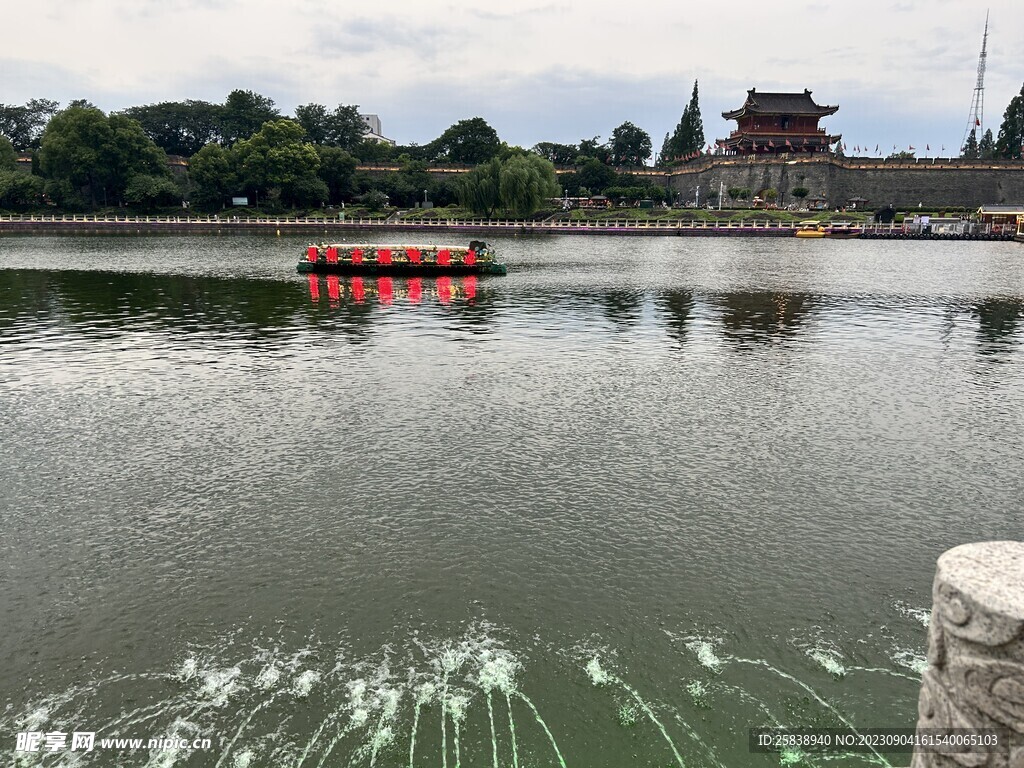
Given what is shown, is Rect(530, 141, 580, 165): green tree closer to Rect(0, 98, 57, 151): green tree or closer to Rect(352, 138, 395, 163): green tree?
Rect(352, 138, 395, 163): green tree

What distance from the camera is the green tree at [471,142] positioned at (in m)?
118

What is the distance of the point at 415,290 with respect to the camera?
34938 mm

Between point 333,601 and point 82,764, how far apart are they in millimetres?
2834

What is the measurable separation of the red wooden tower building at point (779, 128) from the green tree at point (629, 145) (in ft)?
86.8

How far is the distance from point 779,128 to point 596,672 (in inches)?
4355

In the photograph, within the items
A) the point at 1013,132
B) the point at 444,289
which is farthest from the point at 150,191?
the point at 1013,132

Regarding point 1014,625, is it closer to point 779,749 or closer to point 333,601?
point 779,749

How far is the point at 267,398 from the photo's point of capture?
1587 cm

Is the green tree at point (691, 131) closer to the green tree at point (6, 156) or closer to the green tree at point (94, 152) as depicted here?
the green tree at point (94, 152)

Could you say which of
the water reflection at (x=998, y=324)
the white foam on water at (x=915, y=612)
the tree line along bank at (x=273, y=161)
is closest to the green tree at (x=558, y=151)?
the tree line along bank at (x=273, y=161)

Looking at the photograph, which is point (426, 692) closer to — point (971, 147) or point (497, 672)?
point (497, 672)

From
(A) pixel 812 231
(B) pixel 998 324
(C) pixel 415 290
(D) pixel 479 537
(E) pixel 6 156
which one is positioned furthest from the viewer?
(E) pixel 6 156

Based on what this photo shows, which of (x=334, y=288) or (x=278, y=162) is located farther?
(x=278, y=162)

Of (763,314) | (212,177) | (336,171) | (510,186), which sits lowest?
(763,314)
